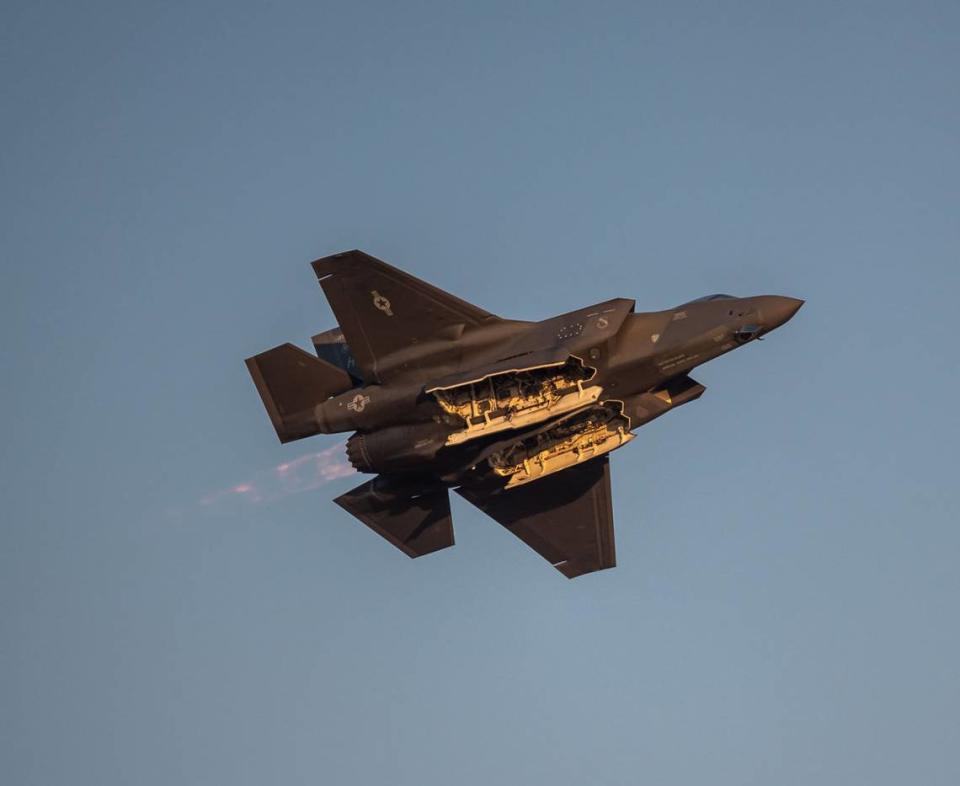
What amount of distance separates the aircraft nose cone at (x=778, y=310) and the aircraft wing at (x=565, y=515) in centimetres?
889

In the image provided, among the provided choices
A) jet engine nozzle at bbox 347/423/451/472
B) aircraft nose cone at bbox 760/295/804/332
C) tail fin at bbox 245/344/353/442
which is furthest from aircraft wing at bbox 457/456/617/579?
aircraft nose cone at bbox 760/295/804/332

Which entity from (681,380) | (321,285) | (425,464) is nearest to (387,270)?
(321,285)

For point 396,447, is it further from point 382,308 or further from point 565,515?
point 565,515

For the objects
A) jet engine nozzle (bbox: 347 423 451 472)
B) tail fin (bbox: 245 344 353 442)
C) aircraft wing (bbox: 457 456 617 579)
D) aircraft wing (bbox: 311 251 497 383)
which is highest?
aircraft wing (bbox: 311 251 497 383)

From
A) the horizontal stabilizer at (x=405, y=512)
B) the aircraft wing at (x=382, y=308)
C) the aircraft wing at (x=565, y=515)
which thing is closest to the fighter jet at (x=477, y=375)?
the aircraft wing at (x=382, y=308)

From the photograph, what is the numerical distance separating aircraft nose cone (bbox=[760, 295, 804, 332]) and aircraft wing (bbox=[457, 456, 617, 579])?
8885 millimetres

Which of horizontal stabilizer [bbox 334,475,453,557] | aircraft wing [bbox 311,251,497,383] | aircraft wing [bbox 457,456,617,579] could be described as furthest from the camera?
aircraft wing [bbox 457,456,617,579]

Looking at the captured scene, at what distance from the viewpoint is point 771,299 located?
2133 inches

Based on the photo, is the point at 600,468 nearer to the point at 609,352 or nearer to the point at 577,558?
the point at 577,558

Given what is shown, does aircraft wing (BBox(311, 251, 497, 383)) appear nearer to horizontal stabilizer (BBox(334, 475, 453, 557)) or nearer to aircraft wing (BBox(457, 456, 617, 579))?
horizontal stabilizer (BBox(334, 475, 453, 557))

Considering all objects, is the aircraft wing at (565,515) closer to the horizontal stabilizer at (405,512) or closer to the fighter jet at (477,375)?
the horizontal stabilizer at (405,512)

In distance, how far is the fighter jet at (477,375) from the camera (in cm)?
5342

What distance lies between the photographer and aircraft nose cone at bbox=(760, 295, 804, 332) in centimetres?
5400

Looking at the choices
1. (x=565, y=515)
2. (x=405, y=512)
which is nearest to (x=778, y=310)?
(x=565, y=515)
